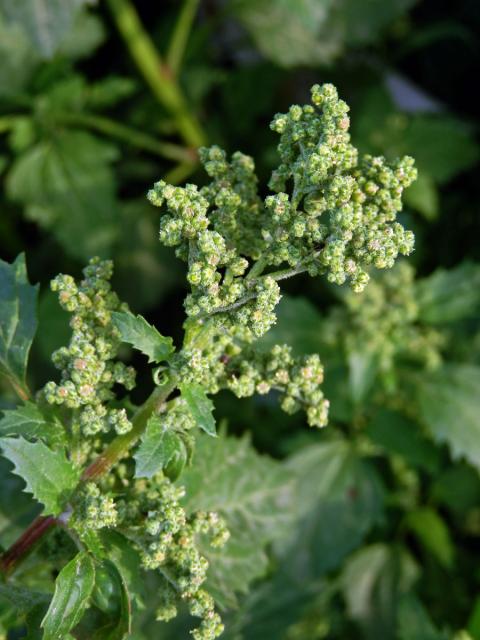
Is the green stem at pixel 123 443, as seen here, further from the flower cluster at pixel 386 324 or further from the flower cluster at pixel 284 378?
the flower cluster at pixel 386 324

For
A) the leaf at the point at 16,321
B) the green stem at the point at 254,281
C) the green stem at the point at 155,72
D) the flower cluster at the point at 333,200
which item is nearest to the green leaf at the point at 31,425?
the leaf at the point at 16,321

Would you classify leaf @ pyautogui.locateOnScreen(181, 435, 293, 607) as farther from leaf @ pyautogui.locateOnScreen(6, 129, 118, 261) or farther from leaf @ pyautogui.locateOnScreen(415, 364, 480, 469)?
leaf @ pyautogui.locateOnScreen(6, 129, 118, 261)

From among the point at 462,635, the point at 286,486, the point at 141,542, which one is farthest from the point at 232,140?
the point at 141,542

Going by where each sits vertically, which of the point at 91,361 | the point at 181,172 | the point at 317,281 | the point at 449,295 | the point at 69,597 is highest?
the point at 181,172

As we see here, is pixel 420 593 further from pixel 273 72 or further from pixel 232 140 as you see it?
pixel 273 72

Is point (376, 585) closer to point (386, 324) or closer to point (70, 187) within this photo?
point (386, 324)

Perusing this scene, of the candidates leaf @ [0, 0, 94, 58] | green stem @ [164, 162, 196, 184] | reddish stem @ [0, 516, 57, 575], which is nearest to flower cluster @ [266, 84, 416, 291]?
reddish stem @ [0, 516, 57, 575]

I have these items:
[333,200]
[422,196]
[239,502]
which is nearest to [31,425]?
[333,200]
